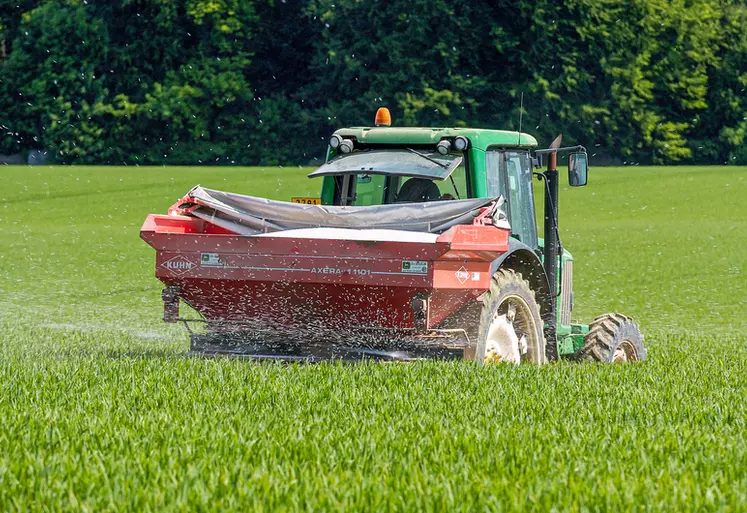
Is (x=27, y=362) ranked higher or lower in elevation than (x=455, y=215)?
lower

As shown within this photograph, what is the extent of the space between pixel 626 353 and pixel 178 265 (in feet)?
14.0

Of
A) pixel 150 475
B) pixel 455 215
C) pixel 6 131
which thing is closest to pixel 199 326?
pixel 455 215

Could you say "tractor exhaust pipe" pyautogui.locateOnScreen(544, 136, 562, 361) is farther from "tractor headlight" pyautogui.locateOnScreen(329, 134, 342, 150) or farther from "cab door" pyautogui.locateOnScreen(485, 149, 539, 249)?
"tractor headlight" pyautogui.locateOnScreen(329, 134, 342, 150)

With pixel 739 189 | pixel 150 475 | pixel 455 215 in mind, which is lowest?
pixel 739 189

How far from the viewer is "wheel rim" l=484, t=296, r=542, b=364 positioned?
8.80 m

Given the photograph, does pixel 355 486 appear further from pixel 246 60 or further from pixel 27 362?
pixel 246 60

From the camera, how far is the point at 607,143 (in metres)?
Answer: 51.6

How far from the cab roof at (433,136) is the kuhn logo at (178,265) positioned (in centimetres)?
171

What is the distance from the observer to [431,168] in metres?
8.82

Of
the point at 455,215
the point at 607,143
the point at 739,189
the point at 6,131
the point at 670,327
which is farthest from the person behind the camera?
the point at 6,131

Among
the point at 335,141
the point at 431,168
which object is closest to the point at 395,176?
the point at 335,141

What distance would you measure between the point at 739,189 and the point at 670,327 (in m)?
23.5

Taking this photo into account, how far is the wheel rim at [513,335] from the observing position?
8.80 metres

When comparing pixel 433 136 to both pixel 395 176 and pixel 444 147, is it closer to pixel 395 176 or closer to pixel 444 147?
pixel 444 147
